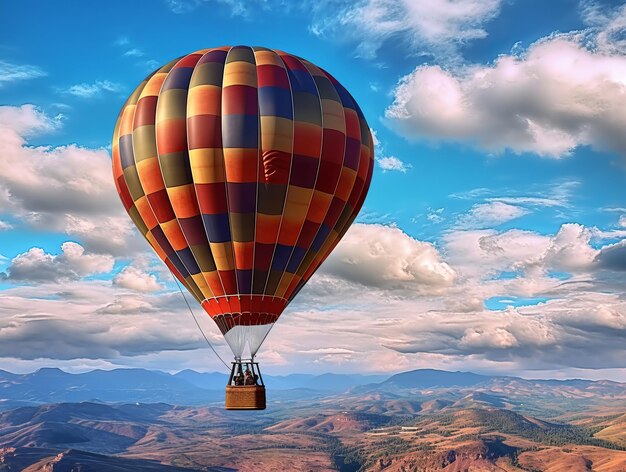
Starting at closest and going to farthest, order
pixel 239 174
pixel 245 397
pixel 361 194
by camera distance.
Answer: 1. pixel 245 397
2. pixel 239 174
3. pixel 361 194

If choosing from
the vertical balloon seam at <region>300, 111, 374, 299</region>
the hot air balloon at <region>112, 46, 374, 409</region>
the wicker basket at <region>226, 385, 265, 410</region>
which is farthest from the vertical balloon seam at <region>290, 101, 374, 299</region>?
the wicker basket at <region>226, 385, 265, 410</region>

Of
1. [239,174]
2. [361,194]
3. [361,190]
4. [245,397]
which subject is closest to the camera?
[245,397]

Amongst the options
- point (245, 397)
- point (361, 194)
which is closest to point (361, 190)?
point (361, 194)

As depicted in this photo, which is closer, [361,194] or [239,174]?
[239,174]

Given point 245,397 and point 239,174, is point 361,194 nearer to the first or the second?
point 239,174

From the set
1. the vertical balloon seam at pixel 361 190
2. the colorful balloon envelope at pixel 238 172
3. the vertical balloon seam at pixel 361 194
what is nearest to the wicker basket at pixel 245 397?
the colorful balloon envelope at pixel 238 172

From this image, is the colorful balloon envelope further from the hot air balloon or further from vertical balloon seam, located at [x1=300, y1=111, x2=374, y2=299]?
vertical balloon seam, located at [x1=300, y1=111, x2=374, y2=299]

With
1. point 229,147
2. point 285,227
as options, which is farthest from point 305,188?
point 229,147
